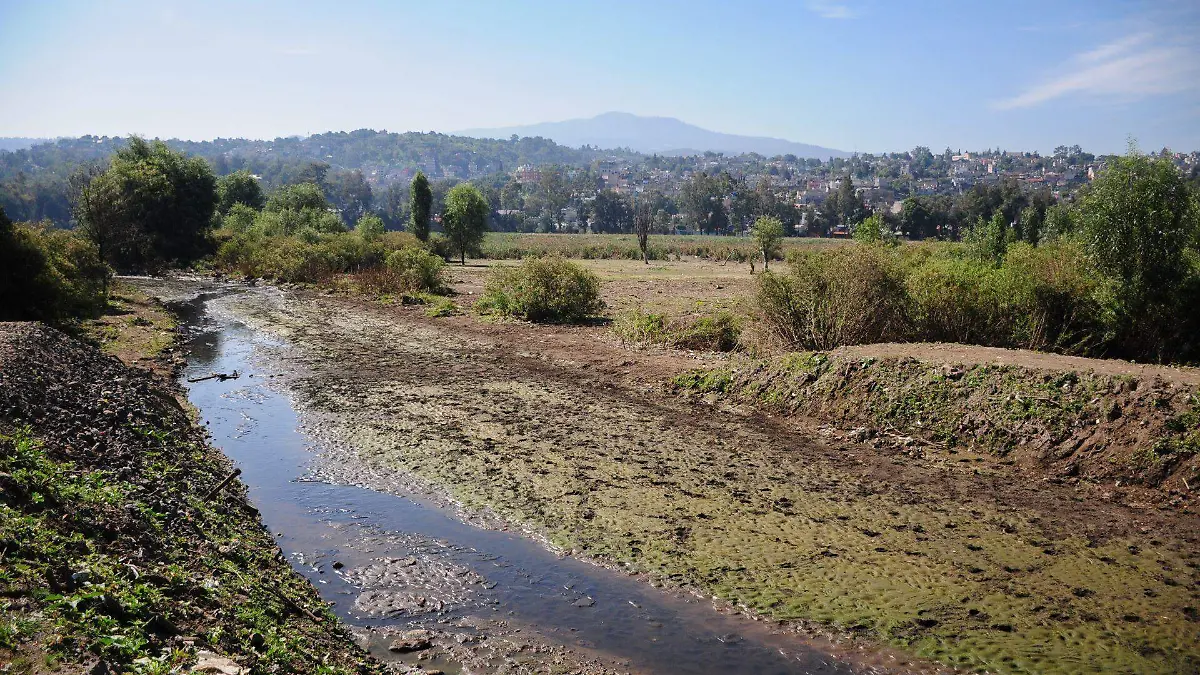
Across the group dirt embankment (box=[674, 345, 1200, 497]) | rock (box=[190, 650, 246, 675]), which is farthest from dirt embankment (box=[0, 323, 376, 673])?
dirt embankment (box=[674, 345, 1200, 497])

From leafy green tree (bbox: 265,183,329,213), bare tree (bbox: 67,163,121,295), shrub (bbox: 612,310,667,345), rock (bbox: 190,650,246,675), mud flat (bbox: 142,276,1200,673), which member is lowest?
mud flat (bbox: 142,276,1200,673)

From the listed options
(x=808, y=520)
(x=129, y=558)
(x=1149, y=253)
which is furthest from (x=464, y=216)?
(x=129, y=558)

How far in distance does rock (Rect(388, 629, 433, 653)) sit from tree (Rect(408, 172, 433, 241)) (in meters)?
59.6

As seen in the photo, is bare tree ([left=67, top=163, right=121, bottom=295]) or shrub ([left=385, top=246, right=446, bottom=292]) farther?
bare tree ([left=67, top=163, right=121, bottom=295])

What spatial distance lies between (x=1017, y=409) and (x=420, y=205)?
57528 millimetres

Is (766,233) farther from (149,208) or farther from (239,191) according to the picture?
(239,191)

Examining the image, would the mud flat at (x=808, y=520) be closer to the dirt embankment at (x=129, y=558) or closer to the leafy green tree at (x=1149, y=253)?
the dirt embankment at (x=129, y=558)

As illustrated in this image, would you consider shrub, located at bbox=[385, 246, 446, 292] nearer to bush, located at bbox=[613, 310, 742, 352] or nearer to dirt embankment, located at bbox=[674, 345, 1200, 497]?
bush, located at bbox=[613, 310, 742, 352]

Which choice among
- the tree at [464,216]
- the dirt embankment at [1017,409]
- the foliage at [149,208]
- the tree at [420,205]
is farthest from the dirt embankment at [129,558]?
the tree at [420,205]

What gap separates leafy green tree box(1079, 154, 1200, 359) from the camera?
16.8m

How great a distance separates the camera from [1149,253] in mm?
16844

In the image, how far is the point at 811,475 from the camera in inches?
479

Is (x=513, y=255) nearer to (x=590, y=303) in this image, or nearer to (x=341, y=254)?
(x=341, y=254)

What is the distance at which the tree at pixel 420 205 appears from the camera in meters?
64.4
